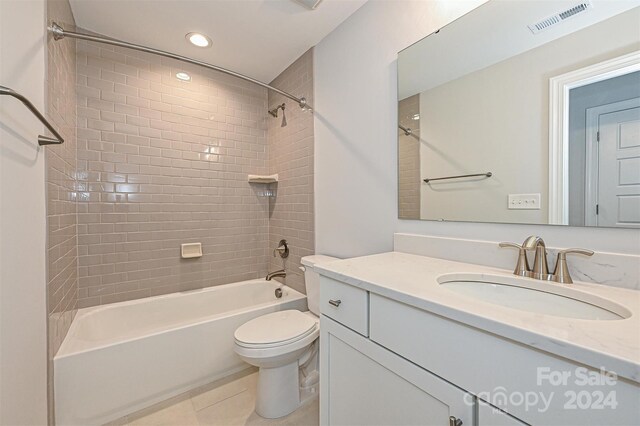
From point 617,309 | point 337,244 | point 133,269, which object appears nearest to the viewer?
point 617,309

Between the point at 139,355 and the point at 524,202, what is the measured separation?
6.87 ft

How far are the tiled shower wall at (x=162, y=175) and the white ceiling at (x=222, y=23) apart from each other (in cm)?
22

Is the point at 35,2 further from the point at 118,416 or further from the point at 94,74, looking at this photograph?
the point at 118,416

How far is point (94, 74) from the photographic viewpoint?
76.3 inches

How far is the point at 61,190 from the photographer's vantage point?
147 cm

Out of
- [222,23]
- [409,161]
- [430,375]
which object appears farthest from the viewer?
[222,23]

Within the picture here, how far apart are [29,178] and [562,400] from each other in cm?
171

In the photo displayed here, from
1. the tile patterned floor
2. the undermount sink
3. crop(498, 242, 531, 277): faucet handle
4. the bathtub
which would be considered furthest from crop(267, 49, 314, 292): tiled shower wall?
crop(498, 242, 531, 277): faucet handle

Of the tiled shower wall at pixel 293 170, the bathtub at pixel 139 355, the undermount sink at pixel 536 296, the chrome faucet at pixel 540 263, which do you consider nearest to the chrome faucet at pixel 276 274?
the tiled shower wall at pixel 293 170

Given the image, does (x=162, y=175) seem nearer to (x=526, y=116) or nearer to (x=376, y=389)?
(x=376, y=389)

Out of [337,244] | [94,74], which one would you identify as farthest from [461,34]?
[94,74]

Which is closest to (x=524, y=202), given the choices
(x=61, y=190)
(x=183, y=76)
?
(x=61, y=190)

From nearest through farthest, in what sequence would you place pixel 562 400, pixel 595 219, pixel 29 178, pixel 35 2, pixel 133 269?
pixel 562 400, pixel 595 219, pixel 29 178, pixel 35 2, pixel 133 269

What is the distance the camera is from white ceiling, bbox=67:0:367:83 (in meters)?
1.64
